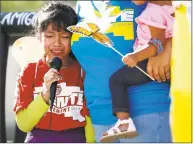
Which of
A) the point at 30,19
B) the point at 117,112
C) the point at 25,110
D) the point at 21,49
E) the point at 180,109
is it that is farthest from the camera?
the point at 30,19

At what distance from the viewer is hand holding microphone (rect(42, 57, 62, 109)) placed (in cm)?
193

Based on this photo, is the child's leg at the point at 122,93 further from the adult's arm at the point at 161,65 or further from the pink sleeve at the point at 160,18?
the pink sleeve at the point at 160,18

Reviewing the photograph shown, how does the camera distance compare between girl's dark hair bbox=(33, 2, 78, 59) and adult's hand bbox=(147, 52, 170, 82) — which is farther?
A: girl's dark hair bbox=(33, 2, 78, 59)

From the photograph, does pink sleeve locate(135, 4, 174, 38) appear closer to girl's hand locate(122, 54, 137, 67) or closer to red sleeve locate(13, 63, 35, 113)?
girl's hand locate(122, 54, 137, 67)

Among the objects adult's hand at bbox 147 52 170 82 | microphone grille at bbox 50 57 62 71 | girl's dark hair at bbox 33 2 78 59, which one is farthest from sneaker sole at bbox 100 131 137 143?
girl's dark hair at bbox 33 2 78 59

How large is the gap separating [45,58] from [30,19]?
679mm

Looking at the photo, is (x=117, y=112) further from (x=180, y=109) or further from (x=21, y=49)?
(x=21, y=49)

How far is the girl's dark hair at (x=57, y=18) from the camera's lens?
A: 210 centimetres

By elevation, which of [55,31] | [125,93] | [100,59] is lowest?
[125,93]

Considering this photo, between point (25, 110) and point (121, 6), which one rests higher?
point (121, 6)

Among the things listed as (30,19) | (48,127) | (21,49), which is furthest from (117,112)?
(30,19)

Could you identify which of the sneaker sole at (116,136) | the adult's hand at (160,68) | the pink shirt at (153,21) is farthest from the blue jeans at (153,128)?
the pink shirt at (153,21)

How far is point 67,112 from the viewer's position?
205cm

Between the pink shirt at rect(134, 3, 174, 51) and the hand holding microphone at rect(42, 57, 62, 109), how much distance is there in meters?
0.32
